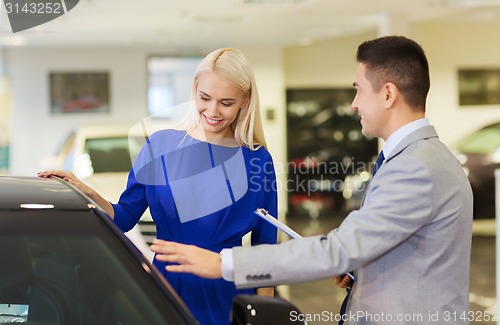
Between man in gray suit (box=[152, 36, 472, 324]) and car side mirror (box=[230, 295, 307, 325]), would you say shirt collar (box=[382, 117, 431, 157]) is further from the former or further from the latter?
car side mirror (box=[230, 295, 307, 325])

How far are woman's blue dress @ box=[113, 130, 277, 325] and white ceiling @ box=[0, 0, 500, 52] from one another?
676 cm

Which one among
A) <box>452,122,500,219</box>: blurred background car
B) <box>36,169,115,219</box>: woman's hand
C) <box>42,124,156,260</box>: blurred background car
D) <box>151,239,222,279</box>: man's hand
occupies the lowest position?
<box>452,122,500,219</box>: blurred background car

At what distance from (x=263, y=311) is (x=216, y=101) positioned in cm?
91

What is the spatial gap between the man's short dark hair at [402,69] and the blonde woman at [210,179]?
660 millimetres

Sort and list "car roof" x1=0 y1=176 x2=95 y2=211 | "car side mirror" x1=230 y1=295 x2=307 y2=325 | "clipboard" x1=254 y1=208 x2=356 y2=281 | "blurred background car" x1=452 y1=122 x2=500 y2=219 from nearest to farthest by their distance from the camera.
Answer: "car side mirror" x1=230 y1=295 x2=307 y2=325 < "car roof" x1=0 y1=176 x2=95 y2=211 < "clipboard" x1=254 y1=208 x2=356 y2=281 < "blurred background car" x1=452 y1=122 x2=500 y2=219

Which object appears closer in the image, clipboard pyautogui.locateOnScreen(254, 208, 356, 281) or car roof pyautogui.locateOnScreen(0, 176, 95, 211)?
car roof pyautogui.locateOnScreen(0, 176, 95, 211)

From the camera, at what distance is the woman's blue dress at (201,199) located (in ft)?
9.46

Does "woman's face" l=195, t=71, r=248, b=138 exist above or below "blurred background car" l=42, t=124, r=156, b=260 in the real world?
above

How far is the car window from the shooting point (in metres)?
8.42

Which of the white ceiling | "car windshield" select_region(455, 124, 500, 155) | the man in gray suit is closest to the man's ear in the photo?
the man in gray suit

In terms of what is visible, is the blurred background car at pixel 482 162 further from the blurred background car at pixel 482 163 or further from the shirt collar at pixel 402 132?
the shirt collar at pixel 402 132

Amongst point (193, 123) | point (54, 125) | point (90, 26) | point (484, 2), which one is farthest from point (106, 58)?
point (193, 123)

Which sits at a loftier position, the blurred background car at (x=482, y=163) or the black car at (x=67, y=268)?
the black car at (x=67, y=268)

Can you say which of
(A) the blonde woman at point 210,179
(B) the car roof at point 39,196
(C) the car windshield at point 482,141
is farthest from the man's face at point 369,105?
(C) the car windshield at point 482,141
